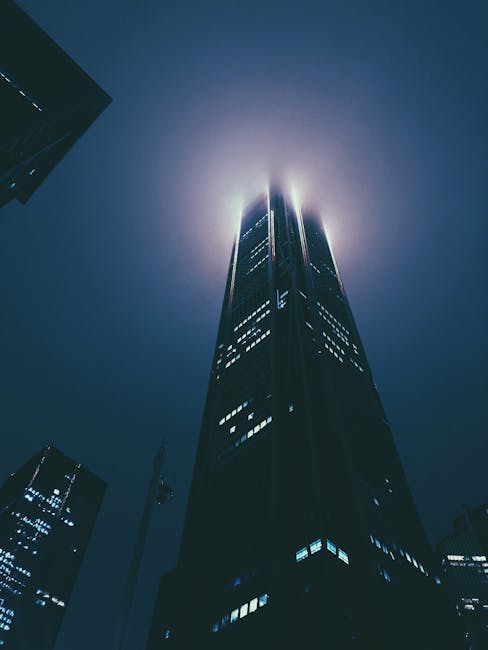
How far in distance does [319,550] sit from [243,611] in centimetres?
1215

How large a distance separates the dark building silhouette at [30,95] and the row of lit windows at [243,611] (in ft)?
186

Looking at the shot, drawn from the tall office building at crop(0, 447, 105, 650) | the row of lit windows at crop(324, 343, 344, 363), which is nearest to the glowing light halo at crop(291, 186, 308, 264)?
the row of lit windows at crop(324, 343, 344, 363)

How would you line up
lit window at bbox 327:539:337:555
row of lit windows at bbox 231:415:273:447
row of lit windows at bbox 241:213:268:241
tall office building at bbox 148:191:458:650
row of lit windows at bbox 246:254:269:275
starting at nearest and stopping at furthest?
tall office building at bbox 148:191:458:650 → lit window at bbox 327:539:337:555 → row of lit windows at bbox 231:415:273:447 → row of lit windows at bbox 246:254:269:275 → row of lit windows at bbox 241:213:268:241

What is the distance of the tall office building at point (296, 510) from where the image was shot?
176ft

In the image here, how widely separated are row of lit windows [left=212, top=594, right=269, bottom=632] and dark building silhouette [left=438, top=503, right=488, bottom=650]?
9342 centimetres

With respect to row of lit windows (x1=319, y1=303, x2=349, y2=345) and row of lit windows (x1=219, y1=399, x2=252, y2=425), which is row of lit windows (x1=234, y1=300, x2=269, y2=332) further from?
row of lit windows (x1=219, y1=399, x2=252, y2=425)

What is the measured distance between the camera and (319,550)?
2261 inches

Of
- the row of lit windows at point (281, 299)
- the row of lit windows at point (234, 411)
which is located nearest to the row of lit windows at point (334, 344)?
the row of lit windows at point (281, 299)

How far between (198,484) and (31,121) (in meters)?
66.1

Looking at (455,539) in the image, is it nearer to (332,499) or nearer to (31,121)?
(332,499)

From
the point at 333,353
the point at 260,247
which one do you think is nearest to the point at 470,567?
the point at 333,353

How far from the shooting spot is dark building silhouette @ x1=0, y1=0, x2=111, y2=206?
49.7m

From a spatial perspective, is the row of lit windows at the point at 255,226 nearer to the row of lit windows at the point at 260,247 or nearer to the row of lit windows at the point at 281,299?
the row of lit windows at the point at 260,247

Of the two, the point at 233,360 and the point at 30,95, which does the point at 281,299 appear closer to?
the point at 233,360
